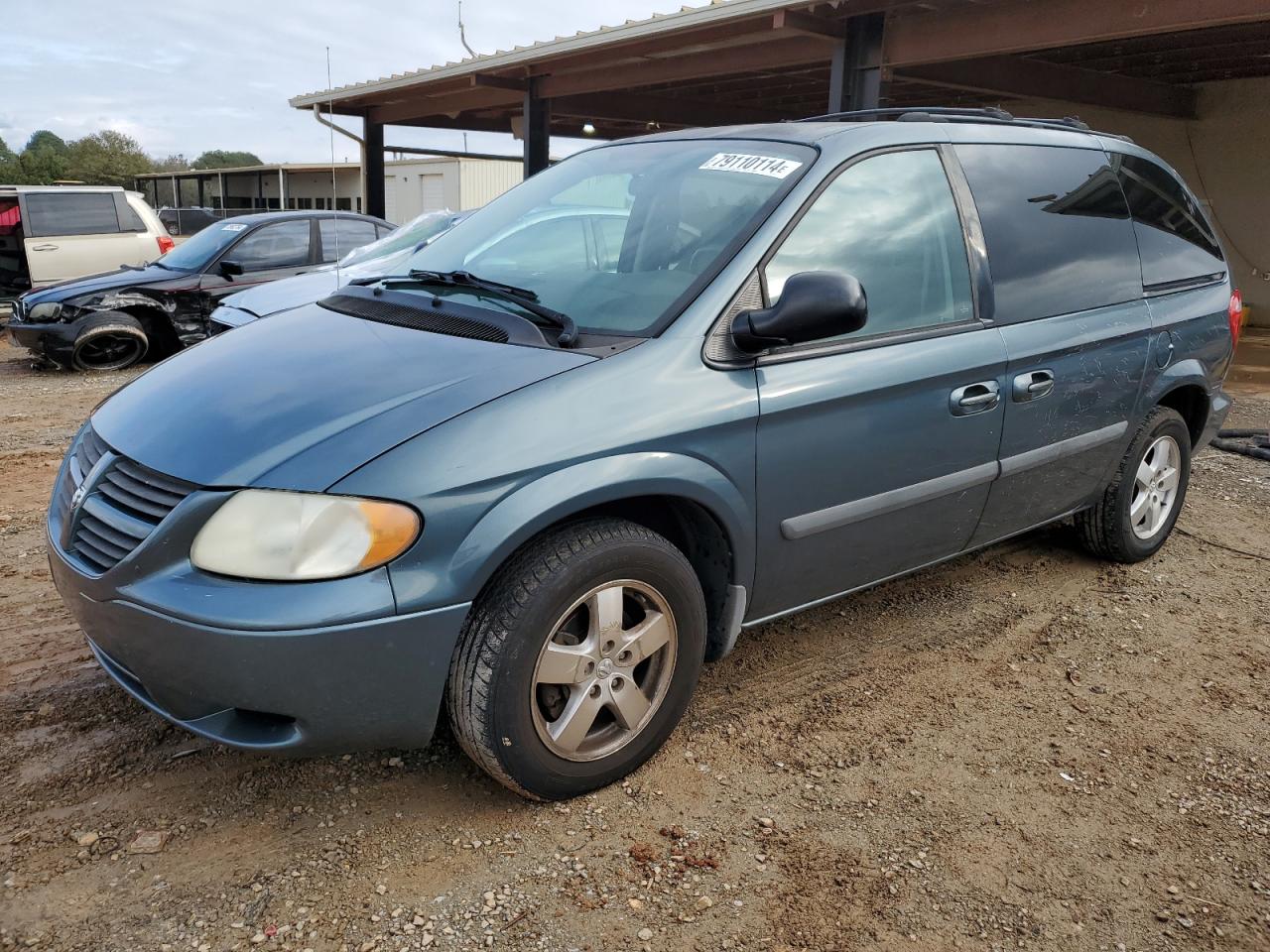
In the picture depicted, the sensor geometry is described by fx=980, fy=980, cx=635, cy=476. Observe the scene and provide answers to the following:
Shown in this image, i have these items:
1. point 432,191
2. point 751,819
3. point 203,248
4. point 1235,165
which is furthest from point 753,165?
point 432,191

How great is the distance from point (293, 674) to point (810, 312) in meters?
1.51

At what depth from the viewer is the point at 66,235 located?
1174cm

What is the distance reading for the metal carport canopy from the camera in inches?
323

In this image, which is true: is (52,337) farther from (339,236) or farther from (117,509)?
(117,509)

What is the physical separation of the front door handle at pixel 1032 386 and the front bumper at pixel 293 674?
6.88 feet

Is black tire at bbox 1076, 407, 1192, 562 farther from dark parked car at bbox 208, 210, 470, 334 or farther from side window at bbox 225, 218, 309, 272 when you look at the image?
side window at bbox 225, 218, 309, 272

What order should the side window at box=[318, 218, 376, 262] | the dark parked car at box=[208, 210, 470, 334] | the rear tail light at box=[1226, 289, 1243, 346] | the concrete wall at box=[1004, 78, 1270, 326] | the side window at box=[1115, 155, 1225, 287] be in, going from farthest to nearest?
the concrete wall at box=[1004, 78, 1270, 326]
the side window at box=[318, 218, 376, 262]
the dark parked car at box=[208, 210, 470, 334]
the rear tail light at box=[1226, 289, 1243, 346]
the side window at box=[1115, 155, 1225, 287]

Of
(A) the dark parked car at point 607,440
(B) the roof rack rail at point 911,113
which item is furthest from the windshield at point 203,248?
(B) the roof rack rail at point 911,113

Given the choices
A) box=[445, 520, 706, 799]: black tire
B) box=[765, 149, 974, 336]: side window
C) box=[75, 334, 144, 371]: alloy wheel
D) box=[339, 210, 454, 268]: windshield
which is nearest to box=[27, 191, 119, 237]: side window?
box=[75, 334, 144, 371]: alloy wheel

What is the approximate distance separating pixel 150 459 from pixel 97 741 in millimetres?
962

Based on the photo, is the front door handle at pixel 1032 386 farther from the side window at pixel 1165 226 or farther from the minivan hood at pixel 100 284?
the minivan hood at pixel 100 284

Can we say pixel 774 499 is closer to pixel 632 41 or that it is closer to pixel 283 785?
pixel 283 785

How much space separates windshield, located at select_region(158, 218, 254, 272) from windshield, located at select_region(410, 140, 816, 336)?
6779mm

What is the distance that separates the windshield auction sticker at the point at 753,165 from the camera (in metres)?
2.94
